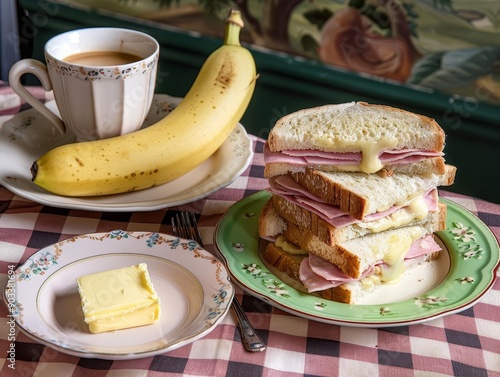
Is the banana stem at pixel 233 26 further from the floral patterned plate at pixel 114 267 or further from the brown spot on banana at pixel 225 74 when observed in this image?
the floral patterned plate at pixel 114 267

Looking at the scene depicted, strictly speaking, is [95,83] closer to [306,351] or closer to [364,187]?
[364,187]

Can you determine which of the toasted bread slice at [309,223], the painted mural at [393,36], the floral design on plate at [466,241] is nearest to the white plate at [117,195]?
the toasted bread slice at [309,223]

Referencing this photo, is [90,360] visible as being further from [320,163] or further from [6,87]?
[6,87]

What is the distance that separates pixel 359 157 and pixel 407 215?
135 mm

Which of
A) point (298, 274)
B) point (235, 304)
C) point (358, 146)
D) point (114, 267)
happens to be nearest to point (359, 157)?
point (358, 146)

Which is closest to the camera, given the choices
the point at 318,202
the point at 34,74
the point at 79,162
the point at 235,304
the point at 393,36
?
the point at 235,304

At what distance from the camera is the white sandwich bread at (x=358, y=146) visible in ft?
3.96

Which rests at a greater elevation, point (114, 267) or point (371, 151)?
point (371, 151)

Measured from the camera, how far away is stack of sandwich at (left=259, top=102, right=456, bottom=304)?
1137 mm

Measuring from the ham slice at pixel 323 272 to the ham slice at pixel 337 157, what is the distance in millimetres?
161

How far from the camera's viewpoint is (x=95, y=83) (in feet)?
4.60

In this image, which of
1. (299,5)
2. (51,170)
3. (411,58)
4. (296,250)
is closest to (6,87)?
(51,170)

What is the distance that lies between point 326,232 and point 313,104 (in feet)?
5.15

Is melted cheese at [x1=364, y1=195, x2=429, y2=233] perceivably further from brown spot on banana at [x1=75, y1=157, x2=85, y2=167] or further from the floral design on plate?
brown spot on banana at [x1=75, y1=157, x2=85, y2=167]
